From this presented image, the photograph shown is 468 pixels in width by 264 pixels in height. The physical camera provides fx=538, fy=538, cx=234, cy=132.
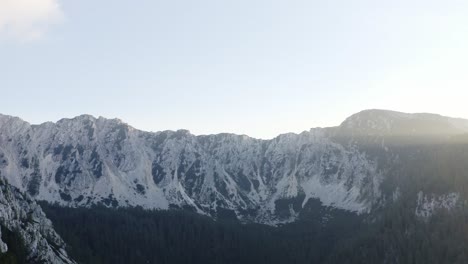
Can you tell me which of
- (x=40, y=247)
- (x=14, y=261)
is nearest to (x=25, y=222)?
(x=40, y=247)

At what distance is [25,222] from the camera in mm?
188000

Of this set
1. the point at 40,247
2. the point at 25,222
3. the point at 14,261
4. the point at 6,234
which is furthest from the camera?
the point at 25,222

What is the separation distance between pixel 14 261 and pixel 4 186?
194 feet

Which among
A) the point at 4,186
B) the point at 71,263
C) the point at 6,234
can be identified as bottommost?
the point at 71,263

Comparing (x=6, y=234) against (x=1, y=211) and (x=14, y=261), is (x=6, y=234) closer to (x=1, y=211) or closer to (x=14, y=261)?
(x=1, y=211)

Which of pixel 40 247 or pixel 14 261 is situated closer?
pixel 14 261

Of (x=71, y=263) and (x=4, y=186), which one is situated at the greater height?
(x=4, y=186)

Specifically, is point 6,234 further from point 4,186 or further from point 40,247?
point 4,186

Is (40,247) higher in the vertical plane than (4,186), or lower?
lower

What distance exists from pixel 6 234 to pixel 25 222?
2531 centimetres

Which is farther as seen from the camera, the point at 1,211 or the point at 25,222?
the point at 25,222

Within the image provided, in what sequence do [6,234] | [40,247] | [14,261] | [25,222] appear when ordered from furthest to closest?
1. [25,222]
2. [40,247]
3. [6,234]
4. [14,261]

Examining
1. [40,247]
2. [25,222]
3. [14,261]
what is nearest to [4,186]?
[25,222]

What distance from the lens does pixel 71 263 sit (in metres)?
193
